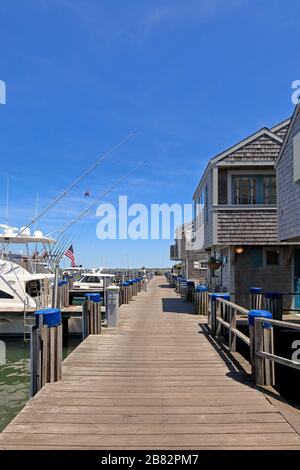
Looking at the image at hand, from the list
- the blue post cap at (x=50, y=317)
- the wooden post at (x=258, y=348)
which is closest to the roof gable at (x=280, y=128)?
the wooden post at (x=258, y=348)

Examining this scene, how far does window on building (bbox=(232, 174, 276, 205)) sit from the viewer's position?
14.8 meters

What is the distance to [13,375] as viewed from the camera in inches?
447

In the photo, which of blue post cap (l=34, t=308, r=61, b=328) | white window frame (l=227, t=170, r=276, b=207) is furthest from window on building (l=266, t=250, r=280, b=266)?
blue post cap (l=34, t=308, r=61, b=328)

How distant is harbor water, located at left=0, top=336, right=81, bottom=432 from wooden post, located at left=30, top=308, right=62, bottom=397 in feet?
9.36

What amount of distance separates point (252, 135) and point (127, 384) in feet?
38.6

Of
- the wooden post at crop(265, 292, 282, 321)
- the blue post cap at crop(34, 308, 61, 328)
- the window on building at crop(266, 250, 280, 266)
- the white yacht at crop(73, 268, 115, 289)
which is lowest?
the white yacht at crop(73, 268, 115, 289)

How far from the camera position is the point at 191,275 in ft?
127

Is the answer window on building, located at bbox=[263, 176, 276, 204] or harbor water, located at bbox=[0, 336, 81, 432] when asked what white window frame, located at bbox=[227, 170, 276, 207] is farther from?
harbor water, located at bbox=[0, 336, 81, 432]

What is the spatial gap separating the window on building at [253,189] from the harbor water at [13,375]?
342 inches

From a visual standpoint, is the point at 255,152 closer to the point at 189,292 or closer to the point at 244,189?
the point at 244,189

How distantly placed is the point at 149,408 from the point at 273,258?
1107 centimetres

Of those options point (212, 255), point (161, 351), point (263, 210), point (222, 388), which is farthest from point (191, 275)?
point (222, 388)

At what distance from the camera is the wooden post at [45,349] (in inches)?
216
